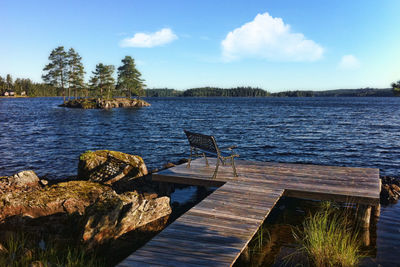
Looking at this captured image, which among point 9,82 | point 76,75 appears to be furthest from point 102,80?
point 9,82

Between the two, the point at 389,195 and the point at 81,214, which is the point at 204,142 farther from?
the point at 389,195

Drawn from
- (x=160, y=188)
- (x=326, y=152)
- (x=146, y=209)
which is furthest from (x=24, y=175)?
(x=326, y=152)

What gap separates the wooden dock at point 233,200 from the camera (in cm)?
421

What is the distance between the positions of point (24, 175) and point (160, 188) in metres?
4.85

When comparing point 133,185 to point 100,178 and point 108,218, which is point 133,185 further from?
point 108,218

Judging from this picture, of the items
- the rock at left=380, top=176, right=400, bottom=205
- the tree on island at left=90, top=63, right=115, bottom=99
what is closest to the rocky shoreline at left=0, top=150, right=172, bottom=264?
the rock at left=380, top=176, right=400, bottom=205

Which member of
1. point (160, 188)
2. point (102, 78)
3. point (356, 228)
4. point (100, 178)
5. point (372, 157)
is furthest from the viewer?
point (102, 78)

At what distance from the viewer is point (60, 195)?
7723 mm

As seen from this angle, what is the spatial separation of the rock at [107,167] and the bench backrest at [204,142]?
2921 mm

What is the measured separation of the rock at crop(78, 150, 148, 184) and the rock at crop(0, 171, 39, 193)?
1568mm

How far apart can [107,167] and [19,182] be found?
282 cm

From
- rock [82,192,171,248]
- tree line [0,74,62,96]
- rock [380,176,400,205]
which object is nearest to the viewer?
rock [82,192,171,248]

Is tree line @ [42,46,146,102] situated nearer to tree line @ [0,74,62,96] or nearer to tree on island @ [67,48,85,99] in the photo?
tree on island @ [67,48,85,99]

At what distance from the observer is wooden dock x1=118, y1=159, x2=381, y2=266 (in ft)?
13.8
